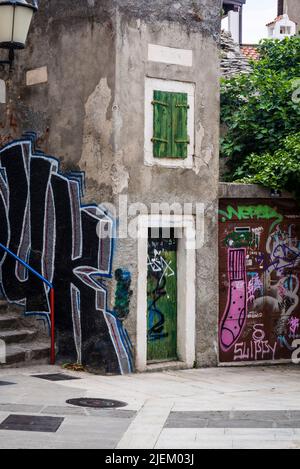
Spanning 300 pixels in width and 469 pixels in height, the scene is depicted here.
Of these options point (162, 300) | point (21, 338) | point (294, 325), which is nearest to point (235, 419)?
point (162, 300)

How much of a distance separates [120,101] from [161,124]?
840 millimetres

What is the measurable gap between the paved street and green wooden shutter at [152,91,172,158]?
11.2ft

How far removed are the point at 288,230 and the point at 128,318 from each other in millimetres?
3618

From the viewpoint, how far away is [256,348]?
47.2 ft

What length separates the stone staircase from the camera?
41.0 feet

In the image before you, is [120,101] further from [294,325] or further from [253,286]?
[294,325]

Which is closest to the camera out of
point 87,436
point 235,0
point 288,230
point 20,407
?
point 87,436

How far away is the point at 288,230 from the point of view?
14742 mm

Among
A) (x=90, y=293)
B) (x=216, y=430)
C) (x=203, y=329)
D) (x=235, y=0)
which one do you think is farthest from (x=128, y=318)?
(x=235, y=0)

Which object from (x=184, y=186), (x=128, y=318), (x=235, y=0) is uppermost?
(x=235, y=0)

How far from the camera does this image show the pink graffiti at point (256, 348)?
14.2 m

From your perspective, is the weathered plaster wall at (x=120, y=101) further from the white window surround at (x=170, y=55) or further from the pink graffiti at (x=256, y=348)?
the pink graffiti at (x=256, y=348)

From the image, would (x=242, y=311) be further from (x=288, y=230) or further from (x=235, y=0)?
(x=235, y=0)

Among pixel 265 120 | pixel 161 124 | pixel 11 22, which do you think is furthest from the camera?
pixel 265 120
